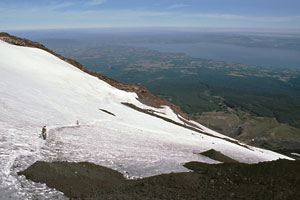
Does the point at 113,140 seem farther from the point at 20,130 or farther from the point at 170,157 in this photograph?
the point at 20,130

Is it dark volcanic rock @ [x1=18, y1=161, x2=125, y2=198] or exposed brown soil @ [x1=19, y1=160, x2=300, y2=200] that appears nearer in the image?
exposed brown soil @ [x1=19, y1=160, x2=300, y2=200]

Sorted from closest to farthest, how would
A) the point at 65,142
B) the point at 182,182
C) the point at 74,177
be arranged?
the point at 74,177 → the point at 182,182 → the point at 65,142

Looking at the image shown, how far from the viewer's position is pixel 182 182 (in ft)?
51.2

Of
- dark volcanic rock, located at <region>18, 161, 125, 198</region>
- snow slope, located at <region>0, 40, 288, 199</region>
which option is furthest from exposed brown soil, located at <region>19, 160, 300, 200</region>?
snow slope, located at <region>0, 40, 288, 199</region>

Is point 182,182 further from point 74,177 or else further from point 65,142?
point 65,142

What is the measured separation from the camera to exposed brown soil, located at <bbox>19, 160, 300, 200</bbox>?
1356cm

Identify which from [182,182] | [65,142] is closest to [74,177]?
[182,182]

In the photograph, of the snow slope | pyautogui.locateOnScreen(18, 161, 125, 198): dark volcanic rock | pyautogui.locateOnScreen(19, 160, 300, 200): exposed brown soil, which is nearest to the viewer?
pyautogui.locateOnScreen(19, 160, 300, 200): exposed brown soil

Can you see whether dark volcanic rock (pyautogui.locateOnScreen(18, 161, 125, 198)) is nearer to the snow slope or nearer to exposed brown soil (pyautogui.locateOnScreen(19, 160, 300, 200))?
exposed brown soil (pyautogui.locateOnScreen(19, 160, 300, 200))

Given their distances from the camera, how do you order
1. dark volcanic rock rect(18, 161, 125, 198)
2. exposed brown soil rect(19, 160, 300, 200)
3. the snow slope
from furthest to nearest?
1. the snow slope
2. dark volcanic rock rect(18, 161, 125, 198)
3. exposed brown soil rect(19, 160, 300, 200)

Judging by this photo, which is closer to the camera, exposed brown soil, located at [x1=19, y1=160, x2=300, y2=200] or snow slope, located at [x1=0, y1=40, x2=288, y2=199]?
exposed brown soil, located at [x1=19, y1=160, x2=300, y2=200]

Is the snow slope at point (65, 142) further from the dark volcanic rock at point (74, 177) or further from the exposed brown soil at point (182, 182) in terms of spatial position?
the exposed brown soil at point (182, 182)

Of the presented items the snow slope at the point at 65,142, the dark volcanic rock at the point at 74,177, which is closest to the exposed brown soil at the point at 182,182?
the dark volcanic rock at the point at 74,177

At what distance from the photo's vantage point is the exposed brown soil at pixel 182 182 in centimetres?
1356
